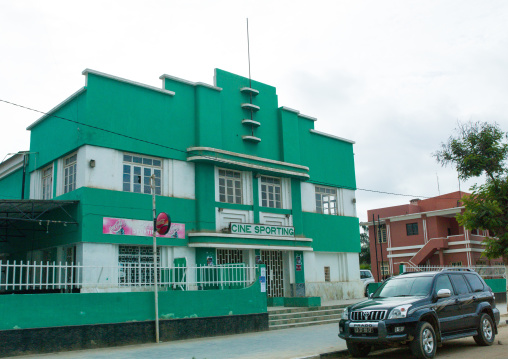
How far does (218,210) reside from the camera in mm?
19859

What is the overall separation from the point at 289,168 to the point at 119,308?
11.5 meters

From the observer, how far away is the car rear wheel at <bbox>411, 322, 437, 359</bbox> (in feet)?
31.4

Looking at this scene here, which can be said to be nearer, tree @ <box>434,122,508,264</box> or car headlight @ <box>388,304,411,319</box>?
car headlight @ <box>388,304,411,319</box>

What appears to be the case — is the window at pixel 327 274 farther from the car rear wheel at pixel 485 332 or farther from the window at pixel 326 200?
the car rear wheel at pixel 485 332

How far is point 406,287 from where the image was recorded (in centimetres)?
1116

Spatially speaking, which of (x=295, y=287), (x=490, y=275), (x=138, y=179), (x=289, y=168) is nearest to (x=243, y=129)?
(x=289, y=168)

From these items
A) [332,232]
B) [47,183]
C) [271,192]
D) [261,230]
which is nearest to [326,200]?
[332,232]

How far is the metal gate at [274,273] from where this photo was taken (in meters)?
21.5

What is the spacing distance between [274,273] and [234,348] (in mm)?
9896

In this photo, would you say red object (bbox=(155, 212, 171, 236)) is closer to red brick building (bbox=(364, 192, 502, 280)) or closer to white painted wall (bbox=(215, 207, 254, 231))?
white painted wall (bbox=(215, 207, 254, 231))

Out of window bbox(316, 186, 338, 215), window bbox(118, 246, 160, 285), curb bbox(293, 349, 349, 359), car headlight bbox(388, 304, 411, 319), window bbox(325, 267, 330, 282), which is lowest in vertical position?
curb bbox(293, 349, 349, 359)

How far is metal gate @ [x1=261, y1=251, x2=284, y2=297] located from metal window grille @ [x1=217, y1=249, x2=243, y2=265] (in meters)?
1.19

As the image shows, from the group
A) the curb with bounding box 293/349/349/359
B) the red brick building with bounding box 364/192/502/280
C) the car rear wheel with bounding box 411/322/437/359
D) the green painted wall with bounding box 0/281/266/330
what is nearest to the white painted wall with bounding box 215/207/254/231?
the green painted wall with bounding box 0/281/266/330

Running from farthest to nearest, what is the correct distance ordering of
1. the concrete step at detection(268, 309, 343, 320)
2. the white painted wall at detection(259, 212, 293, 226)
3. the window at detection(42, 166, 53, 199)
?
the white painted wall at detection(259, 212, 293, 226)
the window at detection(42, 166, 53, 199)
the concrete step at detection(268, 309, 343, 320)
